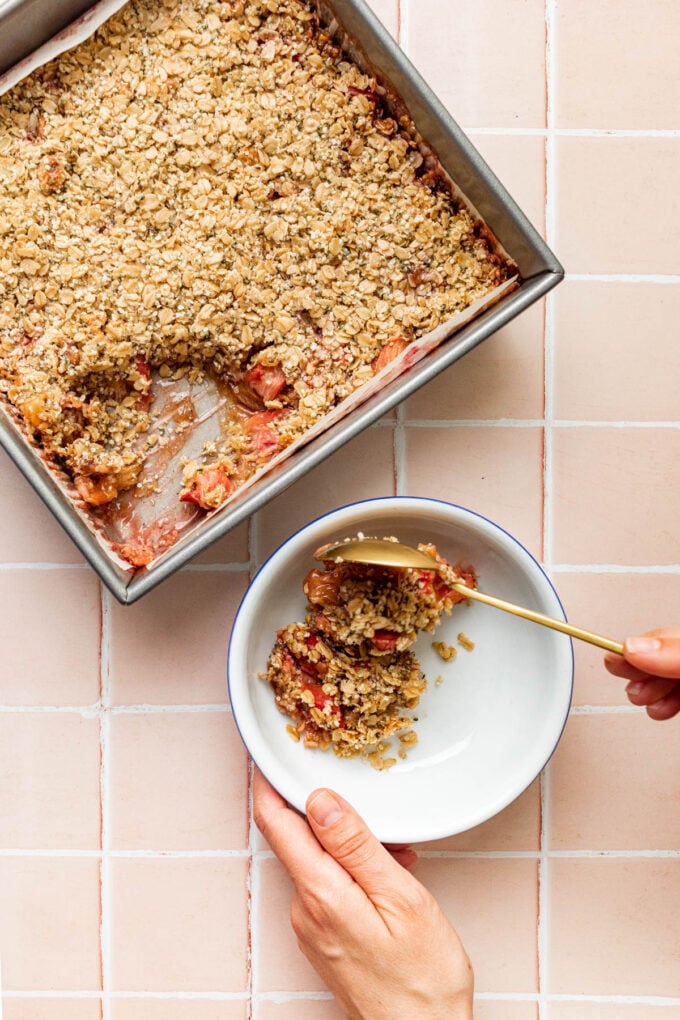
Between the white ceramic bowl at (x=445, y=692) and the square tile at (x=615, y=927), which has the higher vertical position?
the white ceramic bowl at (x=445, y=692)

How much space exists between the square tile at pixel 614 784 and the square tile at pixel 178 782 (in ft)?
1.21

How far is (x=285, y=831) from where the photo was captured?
2.76 feet

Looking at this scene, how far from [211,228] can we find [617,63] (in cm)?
49

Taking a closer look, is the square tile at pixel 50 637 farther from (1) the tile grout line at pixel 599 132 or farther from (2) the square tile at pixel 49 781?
(1) the tile grout line at pixel 599 132

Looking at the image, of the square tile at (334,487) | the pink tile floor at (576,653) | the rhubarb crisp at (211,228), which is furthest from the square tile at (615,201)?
the square tile at (334,487)

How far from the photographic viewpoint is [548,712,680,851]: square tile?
945mm

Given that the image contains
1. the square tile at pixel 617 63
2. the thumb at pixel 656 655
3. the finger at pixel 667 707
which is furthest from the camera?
the square tile at pixel 617 63

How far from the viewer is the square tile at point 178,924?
94 cm

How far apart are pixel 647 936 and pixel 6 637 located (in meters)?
0.82

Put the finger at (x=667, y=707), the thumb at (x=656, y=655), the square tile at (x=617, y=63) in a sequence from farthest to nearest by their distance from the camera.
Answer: the square tile at (x=617, y=63)
the finger at (x=667, y=707)
the thumb at (x=656, y=655)

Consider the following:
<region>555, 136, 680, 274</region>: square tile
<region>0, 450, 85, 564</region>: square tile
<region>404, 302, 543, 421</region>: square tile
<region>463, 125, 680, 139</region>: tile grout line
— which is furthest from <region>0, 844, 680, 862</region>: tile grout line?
<region>463, 125, 680, 139</region>: tile grout line

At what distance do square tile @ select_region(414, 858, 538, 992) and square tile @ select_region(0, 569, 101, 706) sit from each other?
0.45 meters

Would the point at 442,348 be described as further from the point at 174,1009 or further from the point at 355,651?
the point at 174,1009

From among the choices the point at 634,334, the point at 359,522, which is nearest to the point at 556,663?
the point at 359,522
